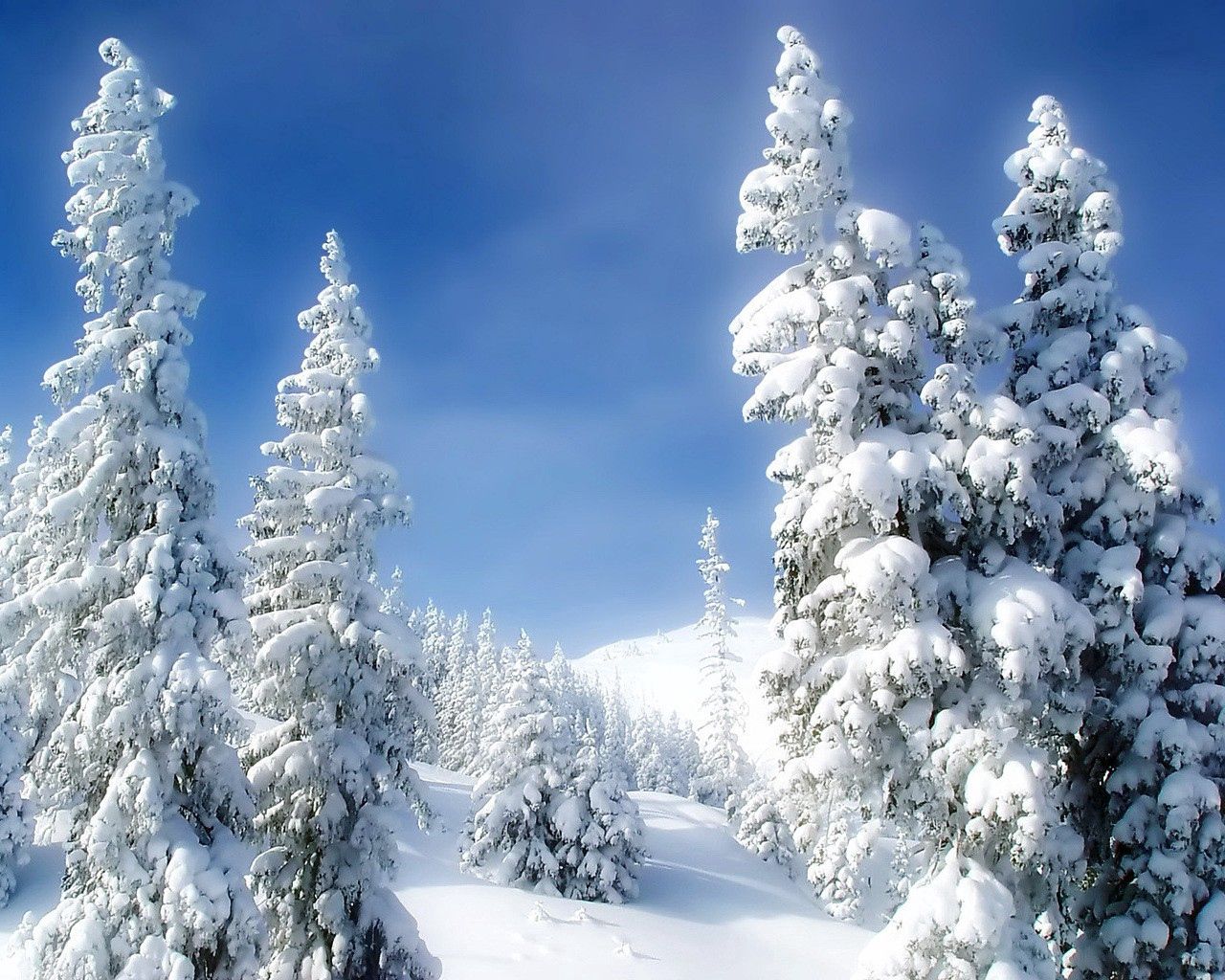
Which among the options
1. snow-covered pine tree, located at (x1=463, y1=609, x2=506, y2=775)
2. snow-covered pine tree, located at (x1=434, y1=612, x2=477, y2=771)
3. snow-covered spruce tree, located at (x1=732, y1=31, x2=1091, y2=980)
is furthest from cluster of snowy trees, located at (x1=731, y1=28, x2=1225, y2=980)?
snow-covered pine tree, located at (x1=434, y1=612, x2=477, y2=771)

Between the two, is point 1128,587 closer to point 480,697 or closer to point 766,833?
point 766,833

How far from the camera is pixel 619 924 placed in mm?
33750

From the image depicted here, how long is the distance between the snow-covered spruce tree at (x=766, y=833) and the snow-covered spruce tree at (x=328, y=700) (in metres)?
34.3

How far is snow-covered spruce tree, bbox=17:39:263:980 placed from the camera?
14148 millimetres

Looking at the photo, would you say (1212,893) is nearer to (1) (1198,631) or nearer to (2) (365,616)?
(1) (1198,631)

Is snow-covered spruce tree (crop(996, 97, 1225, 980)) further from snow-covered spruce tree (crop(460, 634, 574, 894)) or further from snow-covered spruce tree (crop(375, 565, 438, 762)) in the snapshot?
snow-covered spruce tree (crop(460, 634, 574, 894))

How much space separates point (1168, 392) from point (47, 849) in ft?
140

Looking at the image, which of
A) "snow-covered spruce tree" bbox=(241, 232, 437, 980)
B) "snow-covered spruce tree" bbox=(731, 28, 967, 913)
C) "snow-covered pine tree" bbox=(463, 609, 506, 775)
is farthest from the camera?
"snow-covered pine tree" bbox=(463, 609, 506, 775)

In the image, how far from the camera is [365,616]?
59.7ft

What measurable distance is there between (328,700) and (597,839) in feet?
76.6

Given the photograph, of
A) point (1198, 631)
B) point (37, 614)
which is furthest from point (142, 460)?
point (1198, 631)

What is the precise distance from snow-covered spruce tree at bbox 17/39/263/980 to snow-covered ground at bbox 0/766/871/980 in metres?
12.0

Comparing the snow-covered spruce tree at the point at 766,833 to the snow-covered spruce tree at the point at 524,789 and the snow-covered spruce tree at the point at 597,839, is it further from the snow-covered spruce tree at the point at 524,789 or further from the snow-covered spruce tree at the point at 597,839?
the snow-covered spruce tree at the point at 524,789

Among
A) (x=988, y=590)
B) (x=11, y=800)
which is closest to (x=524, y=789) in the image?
(x=11, y=800)
